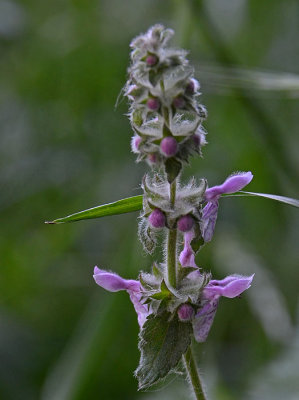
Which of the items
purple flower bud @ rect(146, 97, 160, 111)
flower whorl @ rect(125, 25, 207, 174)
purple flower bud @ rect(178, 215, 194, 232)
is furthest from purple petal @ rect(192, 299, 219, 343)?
purple flower bud @ rect(146, 97, 160, 111)

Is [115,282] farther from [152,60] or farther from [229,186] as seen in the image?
[152,60]

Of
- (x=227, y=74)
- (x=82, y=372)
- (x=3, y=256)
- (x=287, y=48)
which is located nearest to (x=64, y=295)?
(x=3, y=256)

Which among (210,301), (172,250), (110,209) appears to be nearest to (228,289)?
(210,301)

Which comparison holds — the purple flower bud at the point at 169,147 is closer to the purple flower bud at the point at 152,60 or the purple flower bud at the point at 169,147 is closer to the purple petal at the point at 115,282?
the purple flower bud at the point at 152,60

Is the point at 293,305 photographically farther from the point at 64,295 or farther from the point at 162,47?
the point at 162,47

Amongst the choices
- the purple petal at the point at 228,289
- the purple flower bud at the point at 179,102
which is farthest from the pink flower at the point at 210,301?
the purple flower bud at the point at 179,102

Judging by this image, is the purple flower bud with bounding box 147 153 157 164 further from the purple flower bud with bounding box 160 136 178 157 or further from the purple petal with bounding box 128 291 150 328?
the purple petal with bounding box 128 291 150 328
